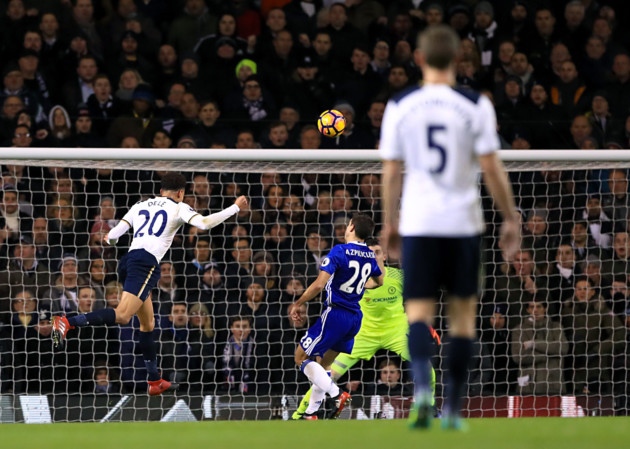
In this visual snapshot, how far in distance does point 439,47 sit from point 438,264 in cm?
94

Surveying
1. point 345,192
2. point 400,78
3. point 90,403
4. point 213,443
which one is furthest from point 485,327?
point 213,443

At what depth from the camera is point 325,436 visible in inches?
244

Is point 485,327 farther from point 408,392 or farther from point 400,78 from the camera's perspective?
point 400,78

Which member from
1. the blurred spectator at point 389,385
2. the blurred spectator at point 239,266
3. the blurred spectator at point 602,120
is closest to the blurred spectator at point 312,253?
the blurred spectator at point 239,266

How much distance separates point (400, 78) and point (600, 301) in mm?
3355

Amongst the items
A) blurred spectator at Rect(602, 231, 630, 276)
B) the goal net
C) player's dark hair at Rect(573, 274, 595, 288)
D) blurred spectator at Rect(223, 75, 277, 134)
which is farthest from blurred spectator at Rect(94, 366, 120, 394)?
blurred spectator at Rect(602, 231, 630, 276)

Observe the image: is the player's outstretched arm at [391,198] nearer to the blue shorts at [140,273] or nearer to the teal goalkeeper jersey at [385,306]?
the blue shorts at [140,273]

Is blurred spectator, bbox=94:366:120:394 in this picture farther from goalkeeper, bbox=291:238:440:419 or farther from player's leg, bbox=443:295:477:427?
player's leg, bbox=443:295:477:427

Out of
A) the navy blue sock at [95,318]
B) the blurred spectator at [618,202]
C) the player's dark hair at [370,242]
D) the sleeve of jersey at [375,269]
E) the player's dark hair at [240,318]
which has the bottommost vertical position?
the player's dark hair at [240,318]

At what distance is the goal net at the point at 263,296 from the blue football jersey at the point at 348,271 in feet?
3.40

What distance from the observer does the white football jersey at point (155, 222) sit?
10.2 metres

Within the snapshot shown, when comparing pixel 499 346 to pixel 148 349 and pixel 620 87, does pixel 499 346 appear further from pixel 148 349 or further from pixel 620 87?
pixel 620 87

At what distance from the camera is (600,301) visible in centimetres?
1167

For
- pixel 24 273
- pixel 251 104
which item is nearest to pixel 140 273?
pixel 24 273
